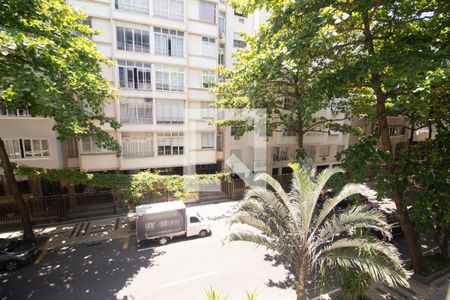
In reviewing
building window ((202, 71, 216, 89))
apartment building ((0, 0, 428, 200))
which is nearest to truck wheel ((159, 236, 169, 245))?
apartment building ((0, 0, 428, 200))

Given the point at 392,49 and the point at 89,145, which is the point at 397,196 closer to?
the point at 392,49

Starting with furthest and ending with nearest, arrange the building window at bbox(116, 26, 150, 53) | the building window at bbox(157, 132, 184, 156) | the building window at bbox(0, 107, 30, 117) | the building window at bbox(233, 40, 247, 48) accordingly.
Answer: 1. the building window at bbox(233, 40, 247, 48)
2. the building window at bbox(157, 132, 184, 156)
3. the building window at bbox(116, 26, 150, 53)
4. the building window at bbox(0, 107, 30, 117)

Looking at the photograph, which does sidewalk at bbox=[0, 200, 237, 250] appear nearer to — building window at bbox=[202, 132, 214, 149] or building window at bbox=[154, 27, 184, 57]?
building window at bbox=[202, 132, 214, 149]

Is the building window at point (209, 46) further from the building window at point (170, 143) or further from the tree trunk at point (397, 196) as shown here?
the tree trunk at point (397, 196)

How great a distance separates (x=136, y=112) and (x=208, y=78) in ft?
21.6

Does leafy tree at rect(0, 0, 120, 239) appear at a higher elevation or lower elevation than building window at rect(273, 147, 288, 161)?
higher

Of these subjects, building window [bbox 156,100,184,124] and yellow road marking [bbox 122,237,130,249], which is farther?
building window [bbox 156,100,184,124]

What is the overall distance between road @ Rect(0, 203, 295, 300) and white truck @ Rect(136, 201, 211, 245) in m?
0.55

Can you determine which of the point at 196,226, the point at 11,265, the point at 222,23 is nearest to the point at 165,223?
the point at 196,226

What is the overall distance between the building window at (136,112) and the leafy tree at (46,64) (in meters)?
4.85

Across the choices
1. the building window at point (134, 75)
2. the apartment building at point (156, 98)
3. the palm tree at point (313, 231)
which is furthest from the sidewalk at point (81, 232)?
the palm tree at point (313, 231)

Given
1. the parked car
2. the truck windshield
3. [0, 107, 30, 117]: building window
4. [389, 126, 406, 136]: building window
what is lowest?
the parked car

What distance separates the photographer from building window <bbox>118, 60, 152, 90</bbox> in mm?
16845

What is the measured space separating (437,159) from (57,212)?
20939mm
